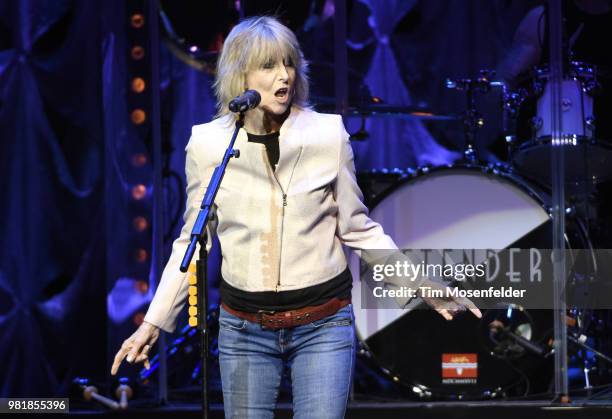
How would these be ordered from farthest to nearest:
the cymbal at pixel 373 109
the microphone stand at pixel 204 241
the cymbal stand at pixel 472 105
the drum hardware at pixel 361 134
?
the drum hardware at pixel 361 134 < the cymbal stand at pixel 472 105 < the cymbal at pixel 373 109 < the microphone stand at pixel 204 241

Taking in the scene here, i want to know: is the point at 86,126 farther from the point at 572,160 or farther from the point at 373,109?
the point at 572,160

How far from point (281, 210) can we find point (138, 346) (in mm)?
503

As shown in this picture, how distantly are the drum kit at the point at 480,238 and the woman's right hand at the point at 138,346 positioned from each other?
7.48 feet

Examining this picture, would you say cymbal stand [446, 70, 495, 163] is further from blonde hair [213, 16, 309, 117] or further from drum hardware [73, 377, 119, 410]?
blonde hair [213, 16, 309, 117]

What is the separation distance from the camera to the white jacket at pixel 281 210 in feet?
8.27

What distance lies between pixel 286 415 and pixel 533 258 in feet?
4.55

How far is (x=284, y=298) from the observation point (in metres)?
2.50

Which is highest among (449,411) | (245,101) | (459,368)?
(245,101)

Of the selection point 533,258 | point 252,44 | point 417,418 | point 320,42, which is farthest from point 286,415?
point 252,44

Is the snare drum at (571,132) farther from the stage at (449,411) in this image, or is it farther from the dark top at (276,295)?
the dark top at (276,295)

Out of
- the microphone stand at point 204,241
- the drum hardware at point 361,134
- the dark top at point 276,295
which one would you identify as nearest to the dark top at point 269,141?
the dark top at point 276,295

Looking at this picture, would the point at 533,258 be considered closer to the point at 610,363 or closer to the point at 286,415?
the point at 610,363

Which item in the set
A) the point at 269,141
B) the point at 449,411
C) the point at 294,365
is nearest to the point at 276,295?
the point at 294,365

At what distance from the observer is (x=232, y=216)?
2561 millimetres
